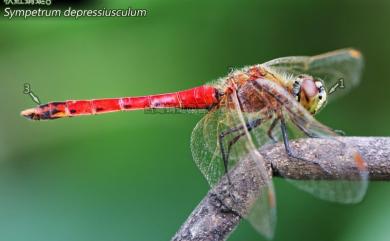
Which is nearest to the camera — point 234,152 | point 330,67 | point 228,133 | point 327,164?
point 327,164

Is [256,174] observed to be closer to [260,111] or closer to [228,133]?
[228,133]

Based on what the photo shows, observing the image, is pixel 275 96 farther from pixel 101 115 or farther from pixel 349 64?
pixel 101 115

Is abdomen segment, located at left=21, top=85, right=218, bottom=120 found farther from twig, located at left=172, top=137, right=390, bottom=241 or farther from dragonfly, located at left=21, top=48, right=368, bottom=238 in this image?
twig, located at left=172, top=137, right=390, bottom=241

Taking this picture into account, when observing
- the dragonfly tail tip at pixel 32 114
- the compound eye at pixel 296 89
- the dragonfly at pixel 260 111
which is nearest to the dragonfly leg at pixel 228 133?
the dragonfly at pixel 260 111

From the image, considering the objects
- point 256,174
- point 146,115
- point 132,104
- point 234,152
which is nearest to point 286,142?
point 256,174

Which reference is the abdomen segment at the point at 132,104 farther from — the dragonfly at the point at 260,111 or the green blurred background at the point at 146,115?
the green blurred background at the point at 146,115

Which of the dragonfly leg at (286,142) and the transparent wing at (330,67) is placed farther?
the transparent wing at (330,67)

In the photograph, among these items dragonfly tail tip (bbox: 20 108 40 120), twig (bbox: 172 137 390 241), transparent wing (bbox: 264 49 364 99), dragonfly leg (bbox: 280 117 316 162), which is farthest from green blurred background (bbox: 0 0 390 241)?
twig (bbox: 172 137 390 241)

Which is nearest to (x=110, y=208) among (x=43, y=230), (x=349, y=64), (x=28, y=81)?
(x=43, y=230)
